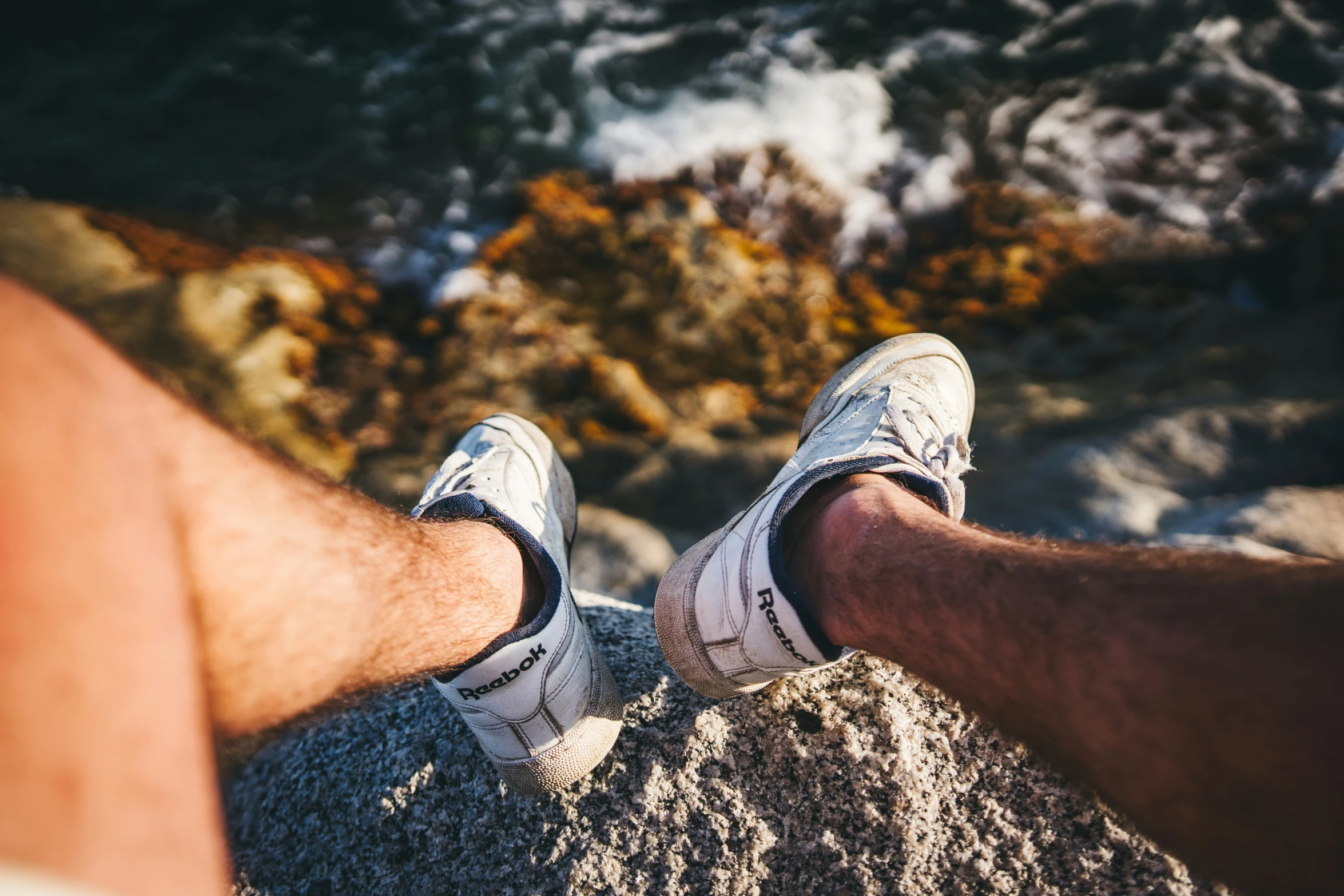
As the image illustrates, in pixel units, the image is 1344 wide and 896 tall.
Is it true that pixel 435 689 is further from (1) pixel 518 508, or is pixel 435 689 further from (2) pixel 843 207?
(2) pixel 843 207

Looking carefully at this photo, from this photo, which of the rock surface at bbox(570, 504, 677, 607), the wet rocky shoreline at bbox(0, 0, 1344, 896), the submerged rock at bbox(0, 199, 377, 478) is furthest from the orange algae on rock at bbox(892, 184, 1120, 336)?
the submerged rock at bbox(0, 199, 377, 478)

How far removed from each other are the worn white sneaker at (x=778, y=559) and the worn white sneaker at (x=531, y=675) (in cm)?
24

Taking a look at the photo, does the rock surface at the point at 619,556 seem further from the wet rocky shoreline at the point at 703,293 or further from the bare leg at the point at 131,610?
the bare leg at the point at 131,610

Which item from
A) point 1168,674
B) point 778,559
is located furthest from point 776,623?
point 1168,674

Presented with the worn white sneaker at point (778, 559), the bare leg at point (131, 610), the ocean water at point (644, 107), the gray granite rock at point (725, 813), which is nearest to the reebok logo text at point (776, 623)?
the worn white sneaker at point (778, 559)

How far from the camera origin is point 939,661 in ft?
3.46

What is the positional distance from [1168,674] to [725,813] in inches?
40.9

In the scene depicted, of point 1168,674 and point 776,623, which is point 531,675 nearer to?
point 776,623

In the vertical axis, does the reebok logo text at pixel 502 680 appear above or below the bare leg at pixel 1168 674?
below

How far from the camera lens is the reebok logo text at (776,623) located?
4.40 feet

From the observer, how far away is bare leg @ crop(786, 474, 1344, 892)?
71 centimetres

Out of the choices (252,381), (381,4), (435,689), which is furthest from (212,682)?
(381,4)

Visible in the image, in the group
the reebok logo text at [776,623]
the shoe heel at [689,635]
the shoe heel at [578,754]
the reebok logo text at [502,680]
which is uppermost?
the reebok logo text at [776,623]

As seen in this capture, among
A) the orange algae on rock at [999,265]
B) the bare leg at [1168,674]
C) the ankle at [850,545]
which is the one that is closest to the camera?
the bare leg at [1168,674]
